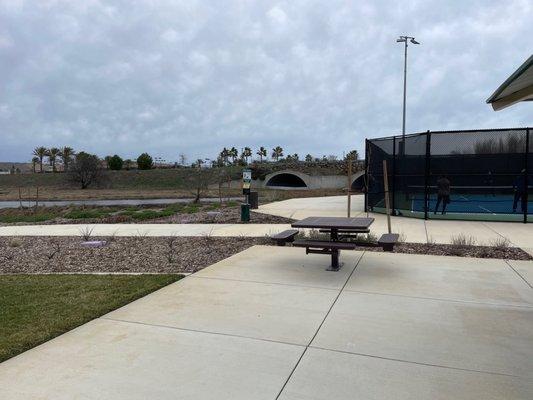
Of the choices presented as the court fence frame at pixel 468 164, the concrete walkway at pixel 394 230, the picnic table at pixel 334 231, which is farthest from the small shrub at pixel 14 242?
the court fence frame at pixel 468 164

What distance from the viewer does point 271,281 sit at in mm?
6648

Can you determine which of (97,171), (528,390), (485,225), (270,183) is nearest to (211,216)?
(485,225)

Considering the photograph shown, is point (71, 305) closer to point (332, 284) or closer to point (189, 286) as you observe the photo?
point (189, 286)

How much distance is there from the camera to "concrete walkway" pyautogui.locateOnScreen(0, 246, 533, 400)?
347 centimetres

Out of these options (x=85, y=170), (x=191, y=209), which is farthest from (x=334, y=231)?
(x=85, y=170)

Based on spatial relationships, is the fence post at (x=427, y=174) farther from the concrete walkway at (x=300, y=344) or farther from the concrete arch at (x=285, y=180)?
the concrete arch at (x=285, y=180)

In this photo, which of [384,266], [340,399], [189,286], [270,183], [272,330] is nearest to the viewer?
[340,399]

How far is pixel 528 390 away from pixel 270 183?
73333mm

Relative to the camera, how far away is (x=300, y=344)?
14.1ft

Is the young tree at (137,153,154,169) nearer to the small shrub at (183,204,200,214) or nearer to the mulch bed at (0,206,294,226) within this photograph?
the small shrub at (183,204,200,214)

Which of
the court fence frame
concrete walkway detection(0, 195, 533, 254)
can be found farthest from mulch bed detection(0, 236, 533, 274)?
the court fence frame

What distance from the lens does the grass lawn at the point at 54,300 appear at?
4.48 metres

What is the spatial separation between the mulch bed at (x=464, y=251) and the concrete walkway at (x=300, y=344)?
1757mm

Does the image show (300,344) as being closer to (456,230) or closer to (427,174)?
(456,230)
